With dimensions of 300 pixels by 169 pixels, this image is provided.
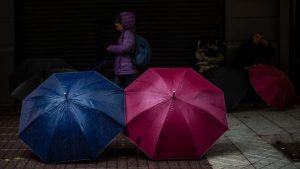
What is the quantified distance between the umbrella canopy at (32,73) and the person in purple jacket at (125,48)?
117cm

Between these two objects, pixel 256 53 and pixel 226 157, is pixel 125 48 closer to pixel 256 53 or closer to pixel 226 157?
pixel 256 53

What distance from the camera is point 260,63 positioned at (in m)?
10.6

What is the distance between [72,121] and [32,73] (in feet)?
12.7

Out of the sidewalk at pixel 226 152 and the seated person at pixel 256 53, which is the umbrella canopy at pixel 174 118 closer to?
the sidewalk at pixel 226 152

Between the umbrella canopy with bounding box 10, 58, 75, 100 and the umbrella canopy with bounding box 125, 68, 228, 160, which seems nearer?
the umbrella canopy with bounding box 125, 68, 228, 160

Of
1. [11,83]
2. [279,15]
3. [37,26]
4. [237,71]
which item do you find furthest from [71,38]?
[279,15]

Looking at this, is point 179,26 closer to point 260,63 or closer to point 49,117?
point 260,63

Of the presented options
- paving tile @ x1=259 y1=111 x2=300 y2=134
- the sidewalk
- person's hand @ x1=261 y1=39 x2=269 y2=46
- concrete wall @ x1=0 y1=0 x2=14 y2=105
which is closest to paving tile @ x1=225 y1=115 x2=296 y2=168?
the sidewalk

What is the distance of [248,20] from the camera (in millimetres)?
11594

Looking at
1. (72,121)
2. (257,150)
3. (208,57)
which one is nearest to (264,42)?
(208,57)

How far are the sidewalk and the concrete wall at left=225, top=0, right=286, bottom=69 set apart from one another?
2299 mm

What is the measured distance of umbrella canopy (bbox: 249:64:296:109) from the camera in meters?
9.91

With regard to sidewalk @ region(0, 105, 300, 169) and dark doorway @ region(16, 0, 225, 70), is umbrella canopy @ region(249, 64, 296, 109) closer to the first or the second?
sidewalk @ region(0, 105, 300, 169)

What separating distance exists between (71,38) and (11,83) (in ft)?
5.81
